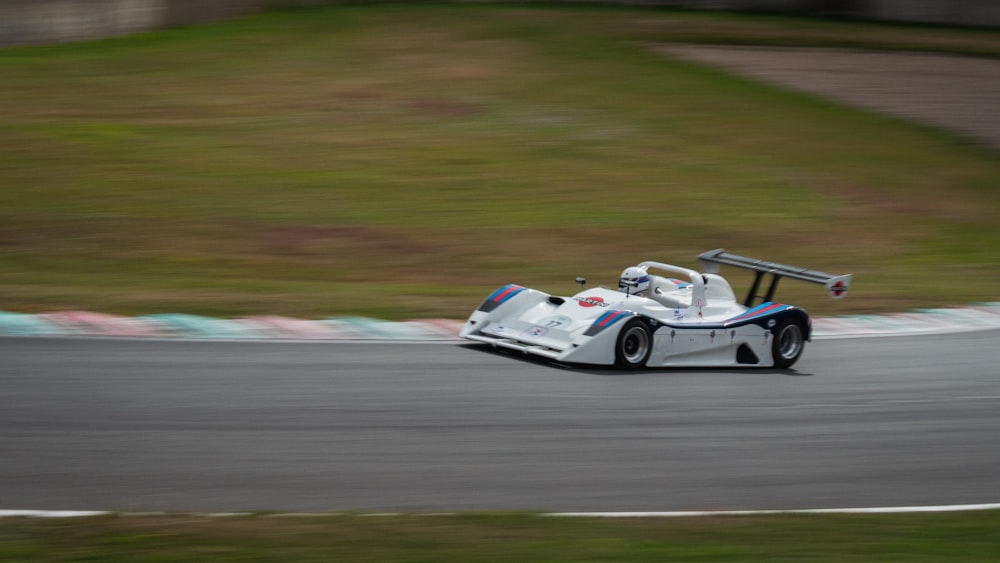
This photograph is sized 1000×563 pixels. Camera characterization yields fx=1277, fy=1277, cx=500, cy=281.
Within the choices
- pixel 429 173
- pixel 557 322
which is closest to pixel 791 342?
pixel 557 322

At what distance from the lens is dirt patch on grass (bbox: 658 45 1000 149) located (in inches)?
1038

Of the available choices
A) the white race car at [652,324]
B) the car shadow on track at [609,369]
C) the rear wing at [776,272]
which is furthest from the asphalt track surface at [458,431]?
the rear wing at [776,272]

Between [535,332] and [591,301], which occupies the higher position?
[591,301]

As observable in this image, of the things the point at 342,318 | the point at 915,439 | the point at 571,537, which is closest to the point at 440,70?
the point at 342,318

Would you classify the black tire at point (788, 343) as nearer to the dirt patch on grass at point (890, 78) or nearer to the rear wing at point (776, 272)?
the rear wing at point (776, 272)

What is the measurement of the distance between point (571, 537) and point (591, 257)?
398 inches

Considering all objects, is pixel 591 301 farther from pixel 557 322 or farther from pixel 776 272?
pixel 776 272

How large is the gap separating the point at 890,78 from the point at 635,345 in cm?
1980

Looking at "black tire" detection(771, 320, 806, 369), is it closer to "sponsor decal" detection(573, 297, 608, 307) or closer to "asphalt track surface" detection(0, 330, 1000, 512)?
"asphalt track surface" detection(0, 330, 1000, 512)

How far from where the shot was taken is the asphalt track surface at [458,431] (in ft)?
24.9

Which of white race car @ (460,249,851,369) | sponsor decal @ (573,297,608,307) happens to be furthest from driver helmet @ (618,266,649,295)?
sponsor decal @ (573,297,608,307)

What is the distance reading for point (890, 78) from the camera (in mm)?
28750

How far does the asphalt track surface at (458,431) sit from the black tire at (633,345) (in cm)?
15

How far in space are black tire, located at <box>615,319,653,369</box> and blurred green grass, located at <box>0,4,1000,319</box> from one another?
108 inches
